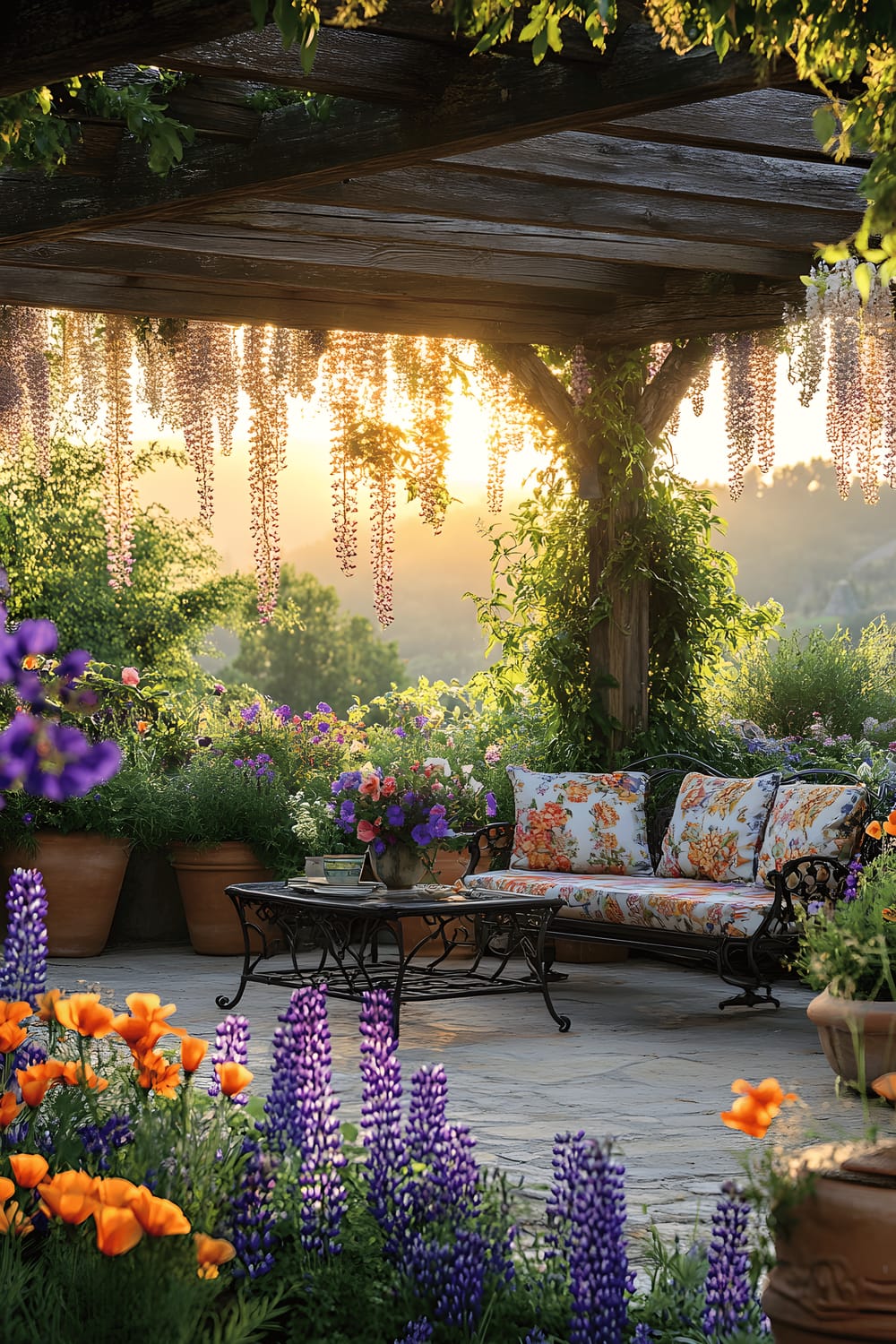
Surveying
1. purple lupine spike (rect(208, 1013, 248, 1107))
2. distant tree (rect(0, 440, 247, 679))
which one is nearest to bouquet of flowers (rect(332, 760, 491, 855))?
purple lupine spike (rect(208, 1013, 248, 1107))

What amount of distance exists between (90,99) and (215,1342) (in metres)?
3.24

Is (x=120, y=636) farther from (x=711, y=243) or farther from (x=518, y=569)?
(x=711, y=243)

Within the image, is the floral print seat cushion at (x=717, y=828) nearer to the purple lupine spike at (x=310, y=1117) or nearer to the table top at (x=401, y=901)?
the table top at (x=401, y=901)

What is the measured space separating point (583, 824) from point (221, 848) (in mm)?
1776

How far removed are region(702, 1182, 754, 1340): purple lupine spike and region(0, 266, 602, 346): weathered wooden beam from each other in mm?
4604

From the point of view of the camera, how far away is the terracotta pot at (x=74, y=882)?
6957mm

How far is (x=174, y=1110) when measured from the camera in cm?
215

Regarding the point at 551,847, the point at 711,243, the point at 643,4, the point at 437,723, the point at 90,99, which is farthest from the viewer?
the point at 437,723

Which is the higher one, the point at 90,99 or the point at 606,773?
the point at 90,99

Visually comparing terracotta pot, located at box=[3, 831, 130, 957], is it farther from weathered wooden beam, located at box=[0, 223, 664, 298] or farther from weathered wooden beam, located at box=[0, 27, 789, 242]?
weathered wooden beam, located at box=[0, 27, 789, 242]

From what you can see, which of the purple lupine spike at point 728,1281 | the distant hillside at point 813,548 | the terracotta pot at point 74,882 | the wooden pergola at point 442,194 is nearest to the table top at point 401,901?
the terracotta pot at point 74,882

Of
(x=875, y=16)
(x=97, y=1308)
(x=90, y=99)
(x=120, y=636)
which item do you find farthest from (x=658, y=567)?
(x=120, y=636)

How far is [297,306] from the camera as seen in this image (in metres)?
6.24

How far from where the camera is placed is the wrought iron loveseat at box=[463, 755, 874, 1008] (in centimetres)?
524
